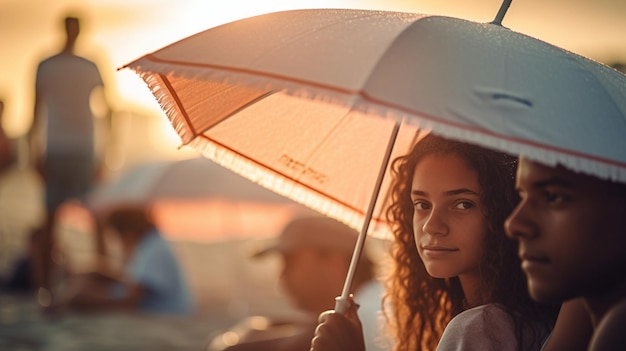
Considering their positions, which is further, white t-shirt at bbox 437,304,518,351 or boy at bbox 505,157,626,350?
white t-shirt at bbox 437,304,518,351

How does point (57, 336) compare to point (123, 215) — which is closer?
point (57, 336)

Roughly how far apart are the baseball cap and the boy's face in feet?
11.8

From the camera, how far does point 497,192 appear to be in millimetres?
3535

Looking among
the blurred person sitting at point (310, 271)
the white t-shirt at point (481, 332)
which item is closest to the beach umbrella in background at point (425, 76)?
the white t-shirt at point (481, 332)

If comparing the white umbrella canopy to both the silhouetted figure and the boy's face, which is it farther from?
the silhouetted figure

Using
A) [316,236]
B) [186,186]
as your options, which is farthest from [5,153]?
[316,236]

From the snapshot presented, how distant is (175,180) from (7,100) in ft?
8.51

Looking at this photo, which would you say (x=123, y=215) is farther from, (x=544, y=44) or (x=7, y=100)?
(x=544, y=44)

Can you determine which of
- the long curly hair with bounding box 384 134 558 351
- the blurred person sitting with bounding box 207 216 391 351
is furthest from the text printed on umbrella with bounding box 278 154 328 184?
the blurred person sitting with bounding box 207 216 391 351

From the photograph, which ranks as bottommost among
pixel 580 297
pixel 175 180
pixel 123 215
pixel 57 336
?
pixel 580 297

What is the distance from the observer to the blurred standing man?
995 centimetres

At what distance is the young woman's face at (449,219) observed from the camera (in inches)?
136

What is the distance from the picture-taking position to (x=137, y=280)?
11.0 metres

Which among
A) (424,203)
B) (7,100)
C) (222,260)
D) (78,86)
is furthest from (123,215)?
(222,260)
